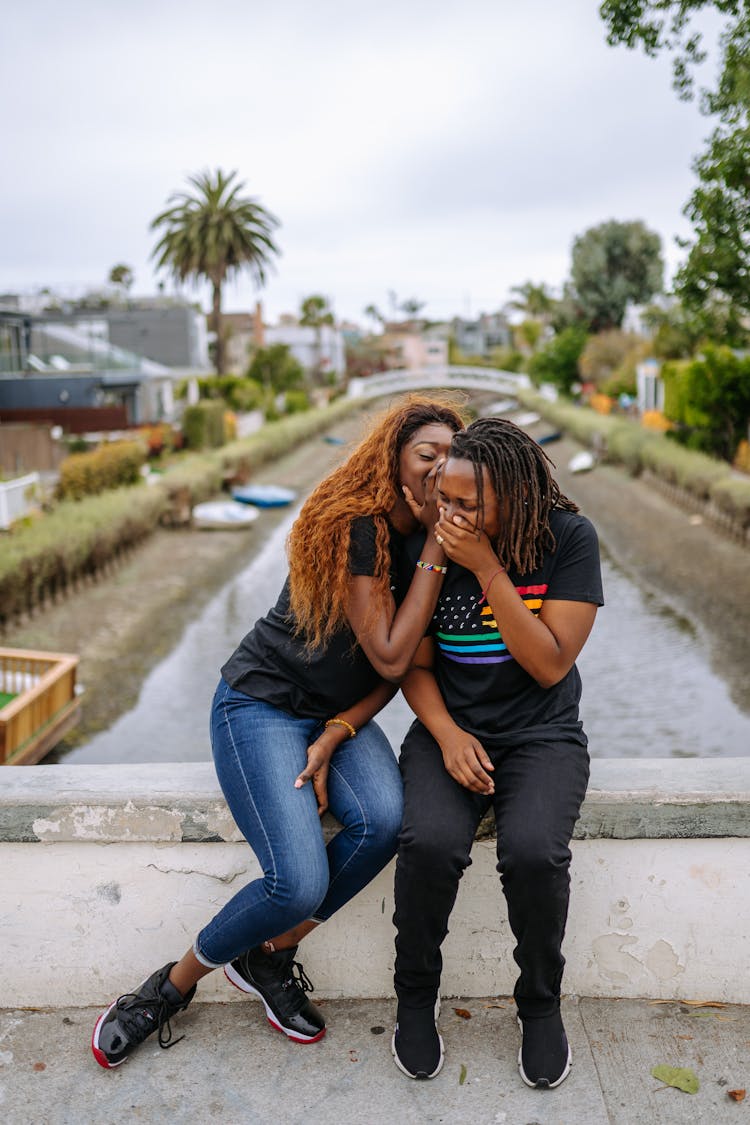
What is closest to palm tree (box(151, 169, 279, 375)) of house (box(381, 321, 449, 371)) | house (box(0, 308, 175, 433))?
house (box(0, 308, 175, 433))

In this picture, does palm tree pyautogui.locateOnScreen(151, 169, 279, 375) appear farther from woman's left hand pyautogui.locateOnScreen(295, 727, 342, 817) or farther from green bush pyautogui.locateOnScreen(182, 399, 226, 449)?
woman's left hand pyautogui.locateOnScreen(295, 727, 342, 817)

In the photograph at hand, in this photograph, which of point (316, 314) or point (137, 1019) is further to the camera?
point (316, 314)

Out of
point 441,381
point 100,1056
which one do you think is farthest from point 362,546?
point 441,381

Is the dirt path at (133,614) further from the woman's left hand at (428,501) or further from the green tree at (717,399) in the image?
the green tree at (717,399)

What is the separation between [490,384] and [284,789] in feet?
194

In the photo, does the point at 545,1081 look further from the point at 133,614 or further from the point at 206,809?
the point at 133,614

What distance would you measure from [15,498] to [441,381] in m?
46.6

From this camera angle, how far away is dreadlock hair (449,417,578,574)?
2.26 m

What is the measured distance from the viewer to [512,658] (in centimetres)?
229

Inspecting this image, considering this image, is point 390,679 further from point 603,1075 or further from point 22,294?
point 22,294

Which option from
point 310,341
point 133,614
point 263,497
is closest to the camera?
point 133,614

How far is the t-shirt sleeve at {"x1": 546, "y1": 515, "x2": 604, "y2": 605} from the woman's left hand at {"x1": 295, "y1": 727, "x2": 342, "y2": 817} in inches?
22.8

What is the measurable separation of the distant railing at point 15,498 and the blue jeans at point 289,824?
14708mm

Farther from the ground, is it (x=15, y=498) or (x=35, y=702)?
(x=15, y=498)
